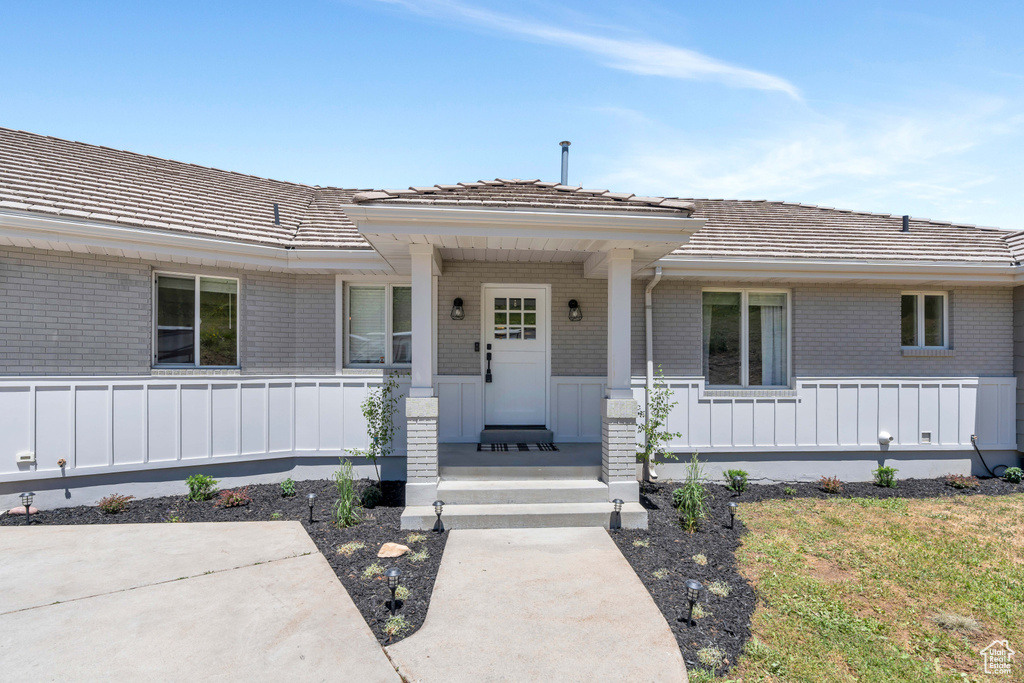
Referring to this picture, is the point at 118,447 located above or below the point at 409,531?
above

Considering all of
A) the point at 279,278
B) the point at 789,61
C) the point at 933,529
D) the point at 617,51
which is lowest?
the point at 933,529

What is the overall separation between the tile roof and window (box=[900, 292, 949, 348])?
2.21ft

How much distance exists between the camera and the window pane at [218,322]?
671 cm

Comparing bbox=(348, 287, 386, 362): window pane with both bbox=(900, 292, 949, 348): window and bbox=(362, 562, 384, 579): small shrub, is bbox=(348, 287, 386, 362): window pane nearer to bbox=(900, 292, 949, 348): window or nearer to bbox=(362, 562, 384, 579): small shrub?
bbox=(362, 562, 384, 579): small shrub

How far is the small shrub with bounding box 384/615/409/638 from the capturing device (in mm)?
3264

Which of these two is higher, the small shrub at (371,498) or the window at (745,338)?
the window at (745,338)

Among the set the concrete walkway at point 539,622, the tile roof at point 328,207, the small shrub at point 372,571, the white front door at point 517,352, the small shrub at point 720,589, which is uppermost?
the tile roof at point 328,207

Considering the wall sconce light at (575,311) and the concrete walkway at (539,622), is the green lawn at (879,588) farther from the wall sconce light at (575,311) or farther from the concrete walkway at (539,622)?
the wall sconce light at (575,311)

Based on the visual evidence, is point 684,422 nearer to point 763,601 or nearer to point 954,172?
point 763,601

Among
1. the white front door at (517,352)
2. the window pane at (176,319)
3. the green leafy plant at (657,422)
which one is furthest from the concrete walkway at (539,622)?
the window pane at (176,319)

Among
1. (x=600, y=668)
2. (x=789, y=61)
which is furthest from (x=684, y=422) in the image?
(x=789, y=61)

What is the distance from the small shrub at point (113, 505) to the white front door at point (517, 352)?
4705mm

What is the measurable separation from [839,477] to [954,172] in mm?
6229

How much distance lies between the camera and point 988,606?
380cm
